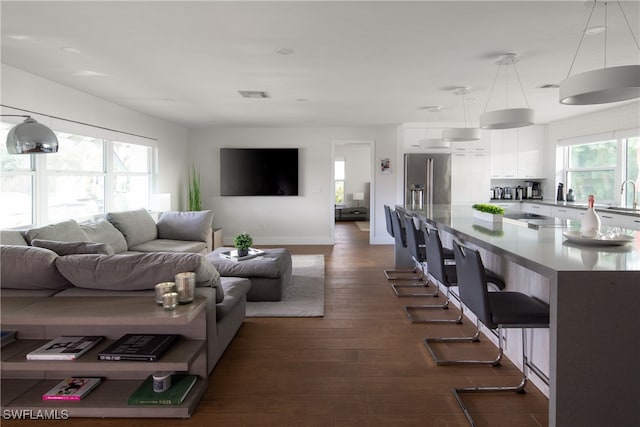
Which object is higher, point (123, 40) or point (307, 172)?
point (123, 40)

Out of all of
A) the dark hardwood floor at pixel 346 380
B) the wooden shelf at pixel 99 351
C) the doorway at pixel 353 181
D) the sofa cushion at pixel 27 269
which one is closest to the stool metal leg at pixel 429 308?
the dark hardwood floor at pixel 346 380

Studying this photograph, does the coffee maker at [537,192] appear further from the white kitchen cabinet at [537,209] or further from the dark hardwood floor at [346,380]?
the dark hardwood floor at [346,380]

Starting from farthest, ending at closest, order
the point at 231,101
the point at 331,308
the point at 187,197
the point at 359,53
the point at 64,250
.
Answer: the point at 187,197
the point at 231,101
the point at 331,308
the point at 359,53
the point at 64,250

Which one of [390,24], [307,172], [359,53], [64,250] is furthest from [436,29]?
[307,172]

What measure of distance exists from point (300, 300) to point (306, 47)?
8.16 feet

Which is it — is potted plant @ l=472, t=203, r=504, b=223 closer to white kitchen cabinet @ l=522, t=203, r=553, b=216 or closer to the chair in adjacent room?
the chair in adjacent room

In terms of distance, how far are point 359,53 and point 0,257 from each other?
9.96 ft

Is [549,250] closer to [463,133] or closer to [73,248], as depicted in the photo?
[463,133]

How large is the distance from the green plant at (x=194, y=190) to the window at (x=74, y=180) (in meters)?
1.11

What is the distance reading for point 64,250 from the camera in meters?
2.76

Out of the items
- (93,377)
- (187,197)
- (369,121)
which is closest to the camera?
(93,377)

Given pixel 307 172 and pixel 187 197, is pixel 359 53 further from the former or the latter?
pixel 187 197

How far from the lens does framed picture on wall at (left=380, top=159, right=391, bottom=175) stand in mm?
8148

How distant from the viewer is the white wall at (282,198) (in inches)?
328
